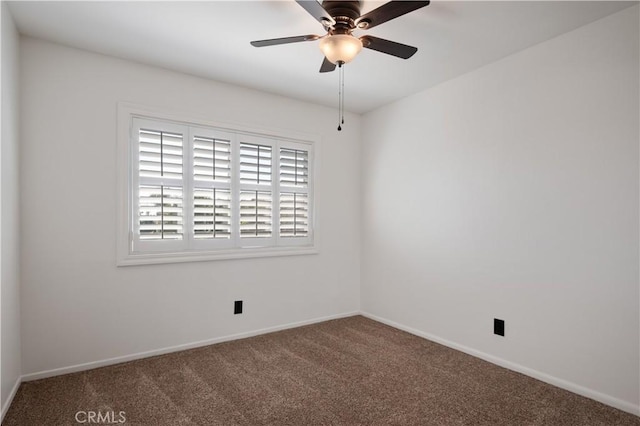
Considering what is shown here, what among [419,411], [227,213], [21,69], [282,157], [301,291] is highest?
[21,69]

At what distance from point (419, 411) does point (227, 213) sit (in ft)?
7.64

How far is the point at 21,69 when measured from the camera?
8.63 ft

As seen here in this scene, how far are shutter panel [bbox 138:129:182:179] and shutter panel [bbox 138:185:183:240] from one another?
0.43 ft

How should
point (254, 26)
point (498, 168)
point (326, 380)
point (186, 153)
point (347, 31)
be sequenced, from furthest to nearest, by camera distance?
Result: point (186, 153)
point (498, 168)
point (326, 380)
point (254, 26)
point (347, 31)

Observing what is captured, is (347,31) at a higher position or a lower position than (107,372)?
higher

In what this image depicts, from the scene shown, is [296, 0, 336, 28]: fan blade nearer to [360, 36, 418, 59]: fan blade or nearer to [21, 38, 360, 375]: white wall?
[360, 36, 418, 59]: fan blade

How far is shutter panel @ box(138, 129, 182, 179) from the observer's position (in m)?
3.12

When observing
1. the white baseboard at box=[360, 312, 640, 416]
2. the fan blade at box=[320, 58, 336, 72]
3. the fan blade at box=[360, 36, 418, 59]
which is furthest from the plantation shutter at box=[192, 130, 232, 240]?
the white baseboard at box=[360, 312, 640, 416]

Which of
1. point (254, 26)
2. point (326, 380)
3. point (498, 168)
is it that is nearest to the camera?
point (254, 26)

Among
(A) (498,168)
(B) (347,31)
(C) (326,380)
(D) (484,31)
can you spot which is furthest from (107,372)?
(D) (484,31)

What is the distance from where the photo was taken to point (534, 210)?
110 inches

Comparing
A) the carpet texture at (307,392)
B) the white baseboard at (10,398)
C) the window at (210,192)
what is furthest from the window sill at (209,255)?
the white baseboard at (10,398)

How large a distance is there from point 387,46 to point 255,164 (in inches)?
75.5

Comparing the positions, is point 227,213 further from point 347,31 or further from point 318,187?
point 347,31
